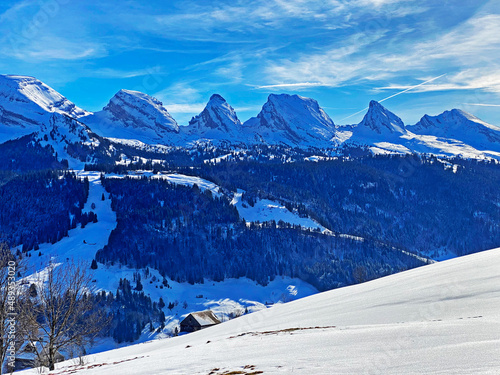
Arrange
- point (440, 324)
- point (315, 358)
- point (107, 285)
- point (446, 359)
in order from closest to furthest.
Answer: point (446, 359) < point (315, 358) < point (440, 324) < point (107, 285)

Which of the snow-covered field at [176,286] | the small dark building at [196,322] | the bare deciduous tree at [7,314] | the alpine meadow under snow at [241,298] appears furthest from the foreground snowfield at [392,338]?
the snow-covered field at [176,286]

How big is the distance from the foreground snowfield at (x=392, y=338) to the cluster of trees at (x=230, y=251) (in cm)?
13533

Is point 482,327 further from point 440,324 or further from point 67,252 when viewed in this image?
point 67,252

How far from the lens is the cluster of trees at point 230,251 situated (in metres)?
163

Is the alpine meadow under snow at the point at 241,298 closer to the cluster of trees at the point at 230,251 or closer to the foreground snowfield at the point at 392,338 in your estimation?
the foreground snowfield at the point at 392,338

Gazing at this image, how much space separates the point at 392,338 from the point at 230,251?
547ft

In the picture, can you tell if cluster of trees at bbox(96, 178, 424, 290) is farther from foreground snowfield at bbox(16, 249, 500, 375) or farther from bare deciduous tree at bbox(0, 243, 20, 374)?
foreground snowfield at bbox(16, 249, 500, 375)

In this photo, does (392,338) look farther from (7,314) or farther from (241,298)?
(241,298)

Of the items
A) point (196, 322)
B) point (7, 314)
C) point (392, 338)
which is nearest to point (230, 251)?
point (196, 322)

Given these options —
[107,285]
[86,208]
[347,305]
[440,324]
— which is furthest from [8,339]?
[86,208]

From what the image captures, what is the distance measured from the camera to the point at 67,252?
155 meters

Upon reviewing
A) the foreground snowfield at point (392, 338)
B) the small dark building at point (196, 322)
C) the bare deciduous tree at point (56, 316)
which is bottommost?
the small dark building at point (196, 322)

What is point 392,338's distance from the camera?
14930 mm

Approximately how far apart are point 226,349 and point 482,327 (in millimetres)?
10583
